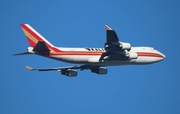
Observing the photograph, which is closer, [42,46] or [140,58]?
[42,46]

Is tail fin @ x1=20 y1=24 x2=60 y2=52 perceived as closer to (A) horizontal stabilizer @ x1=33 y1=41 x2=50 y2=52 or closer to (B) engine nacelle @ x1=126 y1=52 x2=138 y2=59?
(A) horizontal stabilizer @ x1=33 y1=41 x2=50 y2=52

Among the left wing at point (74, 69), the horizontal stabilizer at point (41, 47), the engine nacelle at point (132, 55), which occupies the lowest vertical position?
the left wing at point (74, 69)

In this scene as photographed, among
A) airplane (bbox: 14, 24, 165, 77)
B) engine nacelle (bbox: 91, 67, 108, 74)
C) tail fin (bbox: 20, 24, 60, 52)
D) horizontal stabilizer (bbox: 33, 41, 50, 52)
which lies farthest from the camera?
engine nacelle (bbox: 91, 67, 108, 74)

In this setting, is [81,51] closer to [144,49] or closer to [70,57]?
[70,57]

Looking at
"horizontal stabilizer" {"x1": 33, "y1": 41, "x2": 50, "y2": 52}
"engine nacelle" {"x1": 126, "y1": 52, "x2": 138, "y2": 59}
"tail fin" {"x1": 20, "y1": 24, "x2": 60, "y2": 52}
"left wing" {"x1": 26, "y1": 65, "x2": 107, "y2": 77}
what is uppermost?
"tail fin" {"x1": 20, "y1": 24, "x2": 60, "y2": 52}

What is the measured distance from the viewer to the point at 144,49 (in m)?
71.9

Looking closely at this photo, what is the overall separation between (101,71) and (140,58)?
6.64 meters

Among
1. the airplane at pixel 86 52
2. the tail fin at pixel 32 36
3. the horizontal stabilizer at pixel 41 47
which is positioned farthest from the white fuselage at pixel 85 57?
the horizontal stabilizer at pixel 41 47

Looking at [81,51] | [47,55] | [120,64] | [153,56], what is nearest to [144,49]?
[153,56]

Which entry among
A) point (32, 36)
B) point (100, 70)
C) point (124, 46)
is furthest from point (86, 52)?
point (32, 36)

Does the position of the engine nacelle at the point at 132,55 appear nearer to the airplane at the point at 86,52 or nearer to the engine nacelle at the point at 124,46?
the airplane at the point at 86,52

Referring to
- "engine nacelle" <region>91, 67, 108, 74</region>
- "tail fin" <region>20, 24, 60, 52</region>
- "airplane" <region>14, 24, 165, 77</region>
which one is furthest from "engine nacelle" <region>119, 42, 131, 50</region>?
"engine nacelle" <region>91, 67, 108, 74</region>

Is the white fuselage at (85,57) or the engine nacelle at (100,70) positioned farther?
the engine nacelle at (100,70)

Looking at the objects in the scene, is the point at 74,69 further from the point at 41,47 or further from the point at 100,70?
the point at 41,47
